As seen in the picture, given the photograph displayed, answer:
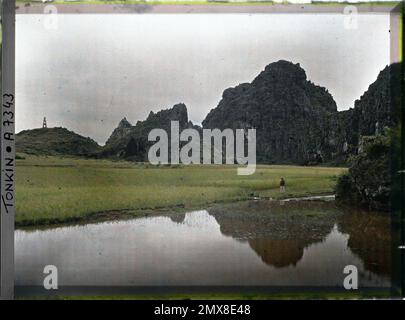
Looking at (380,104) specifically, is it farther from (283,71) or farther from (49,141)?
(49,141)

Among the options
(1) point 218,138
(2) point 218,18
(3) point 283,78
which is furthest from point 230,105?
(2) point 218,18

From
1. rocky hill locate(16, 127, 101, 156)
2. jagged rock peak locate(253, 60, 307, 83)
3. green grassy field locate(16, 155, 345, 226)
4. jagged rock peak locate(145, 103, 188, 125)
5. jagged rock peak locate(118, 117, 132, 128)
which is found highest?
jagged rock peak locate(253, 60, 307, 83)

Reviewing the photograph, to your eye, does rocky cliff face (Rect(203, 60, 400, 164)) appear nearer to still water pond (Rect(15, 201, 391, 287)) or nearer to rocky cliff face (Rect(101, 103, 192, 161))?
rocky cliff face (Rect(101, 103, 192, 161))

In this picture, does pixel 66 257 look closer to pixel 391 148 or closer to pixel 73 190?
pixel 73 190

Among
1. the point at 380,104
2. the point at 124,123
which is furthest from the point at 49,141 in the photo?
the point at 380,104

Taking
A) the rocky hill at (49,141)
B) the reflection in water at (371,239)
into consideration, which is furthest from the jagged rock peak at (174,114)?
the reflection in water at (371,239)

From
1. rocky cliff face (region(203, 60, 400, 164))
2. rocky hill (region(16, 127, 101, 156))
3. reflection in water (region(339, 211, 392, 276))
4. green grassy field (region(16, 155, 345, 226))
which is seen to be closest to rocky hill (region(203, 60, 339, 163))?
rocky cliff face (region(203, 60, 400, 164))

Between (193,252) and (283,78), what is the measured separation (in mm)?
1682

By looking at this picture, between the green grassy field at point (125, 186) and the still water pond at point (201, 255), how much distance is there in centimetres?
17

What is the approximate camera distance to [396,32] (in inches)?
129

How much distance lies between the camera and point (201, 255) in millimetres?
3344

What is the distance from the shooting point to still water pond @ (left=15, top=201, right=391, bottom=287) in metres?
3.34

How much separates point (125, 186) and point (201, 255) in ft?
2.90

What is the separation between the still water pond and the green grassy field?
17 centimetres
